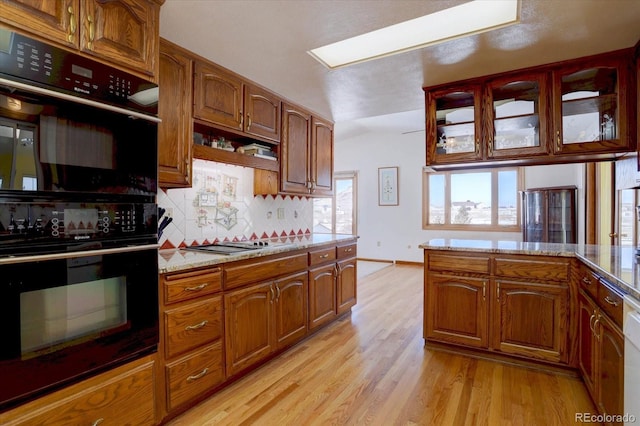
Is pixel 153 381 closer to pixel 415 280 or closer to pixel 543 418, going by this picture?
pixel 543 418

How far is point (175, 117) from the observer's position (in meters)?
2.21

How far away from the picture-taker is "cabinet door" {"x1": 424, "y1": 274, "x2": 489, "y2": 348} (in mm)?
2637

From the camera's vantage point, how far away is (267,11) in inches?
72.8

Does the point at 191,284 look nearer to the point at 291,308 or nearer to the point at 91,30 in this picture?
the point at 291,308

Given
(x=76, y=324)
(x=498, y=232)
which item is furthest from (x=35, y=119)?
(x=498, y=232)

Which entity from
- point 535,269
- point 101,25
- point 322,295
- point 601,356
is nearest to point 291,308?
point 322,295

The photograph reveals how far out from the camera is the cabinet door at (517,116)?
2.62 metres

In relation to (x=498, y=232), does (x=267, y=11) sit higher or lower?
higher

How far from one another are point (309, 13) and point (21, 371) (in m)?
2.10

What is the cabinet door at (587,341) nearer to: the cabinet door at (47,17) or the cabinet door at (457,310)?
the cabinet door at (457,310)

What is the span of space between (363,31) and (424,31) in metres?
0.47

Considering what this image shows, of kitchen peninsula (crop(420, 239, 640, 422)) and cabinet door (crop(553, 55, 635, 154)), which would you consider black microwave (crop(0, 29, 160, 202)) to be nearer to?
kitchen peninsula (crop(420, 239, 640, 422))

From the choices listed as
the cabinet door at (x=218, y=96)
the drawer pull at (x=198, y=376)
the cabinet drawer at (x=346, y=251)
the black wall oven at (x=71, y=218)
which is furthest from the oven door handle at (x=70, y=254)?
the cabinet drawer at (x=346, y=251)

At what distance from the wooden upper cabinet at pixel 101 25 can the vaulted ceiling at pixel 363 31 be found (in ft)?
0.69
